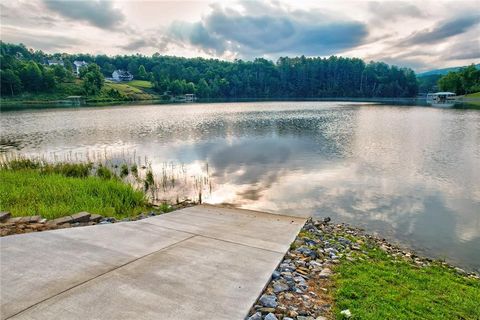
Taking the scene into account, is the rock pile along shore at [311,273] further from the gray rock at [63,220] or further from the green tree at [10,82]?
the green tree at [10,82]

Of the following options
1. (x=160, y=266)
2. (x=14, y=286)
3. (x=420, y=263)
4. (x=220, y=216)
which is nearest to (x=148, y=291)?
(x=160, y=266)

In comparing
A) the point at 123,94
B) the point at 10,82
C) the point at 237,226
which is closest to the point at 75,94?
the point at 123,94

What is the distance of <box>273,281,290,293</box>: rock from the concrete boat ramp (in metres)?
0.23

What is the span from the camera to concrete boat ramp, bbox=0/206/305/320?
4.47 metres

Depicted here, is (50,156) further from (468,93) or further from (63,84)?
(468,93)

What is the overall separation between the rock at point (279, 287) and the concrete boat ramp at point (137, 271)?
0.23 m

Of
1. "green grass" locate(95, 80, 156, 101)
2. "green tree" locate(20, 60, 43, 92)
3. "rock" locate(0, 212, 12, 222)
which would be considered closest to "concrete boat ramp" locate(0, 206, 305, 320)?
"rock" locate(0, 212, 12, 222)

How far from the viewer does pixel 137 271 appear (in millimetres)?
5605

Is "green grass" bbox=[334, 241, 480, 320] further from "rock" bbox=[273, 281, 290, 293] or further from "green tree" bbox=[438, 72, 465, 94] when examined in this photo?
"green tree" bbox=[438, 72, 465, 94]

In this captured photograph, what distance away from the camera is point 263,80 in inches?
7864

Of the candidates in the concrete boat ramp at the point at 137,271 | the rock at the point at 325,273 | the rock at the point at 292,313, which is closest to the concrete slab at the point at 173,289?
the concrete boat ramp at the point at 137,271

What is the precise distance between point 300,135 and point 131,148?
1964 cm

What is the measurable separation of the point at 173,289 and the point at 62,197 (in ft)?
28.1

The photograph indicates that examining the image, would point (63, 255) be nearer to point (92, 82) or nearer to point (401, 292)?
point (401, 292)
